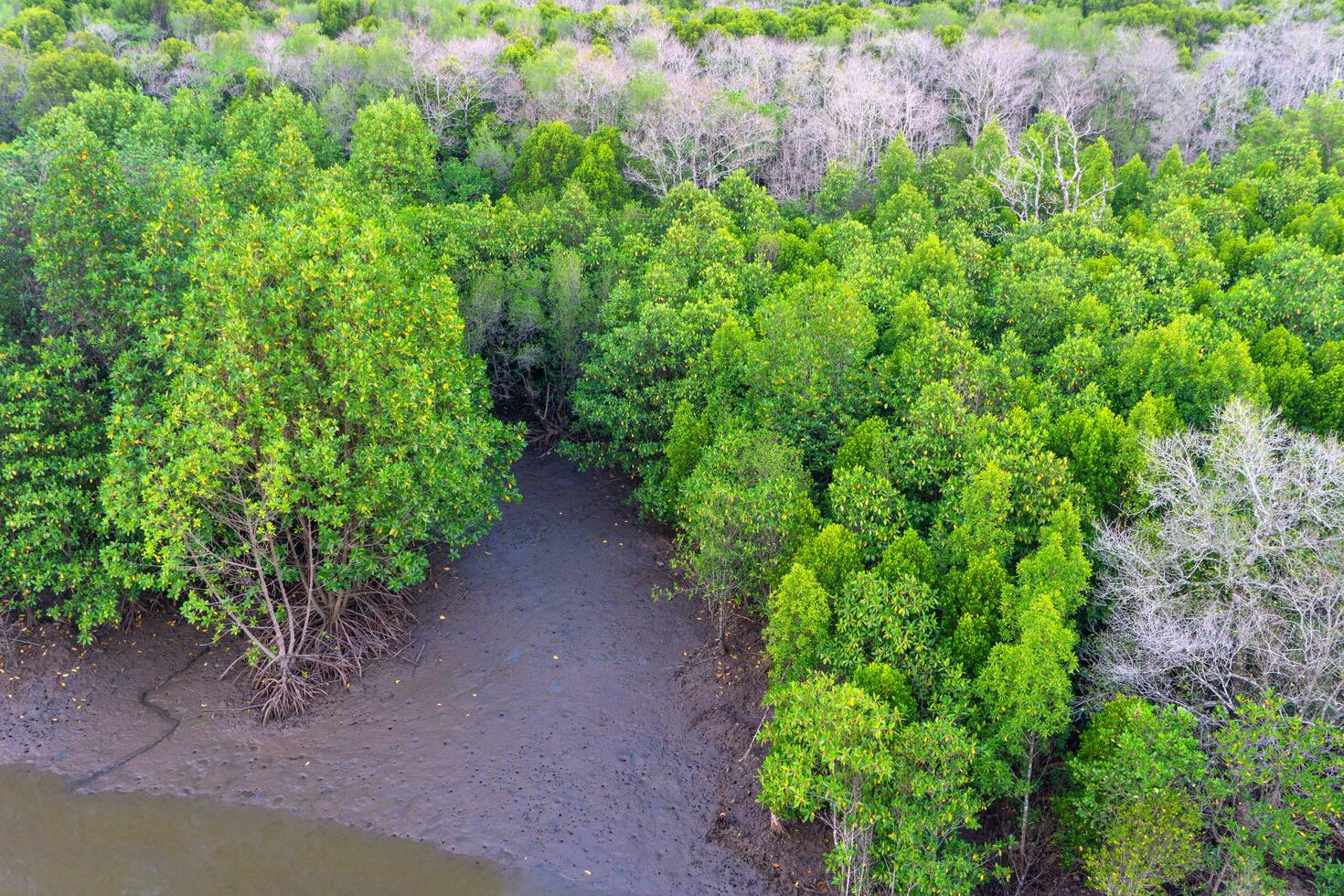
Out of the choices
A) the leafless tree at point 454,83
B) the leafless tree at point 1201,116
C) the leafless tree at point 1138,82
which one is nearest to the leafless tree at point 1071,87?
the leafless tree at point 1138,82

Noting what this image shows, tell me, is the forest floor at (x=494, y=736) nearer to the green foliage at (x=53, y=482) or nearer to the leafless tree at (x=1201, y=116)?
the green foliage at (x=53, y=482)

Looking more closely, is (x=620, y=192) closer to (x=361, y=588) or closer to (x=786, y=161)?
(x=786, y=161)

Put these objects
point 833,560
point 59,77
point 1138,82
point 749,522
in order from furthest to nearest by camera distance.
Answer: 1. point 1138,82
2. point 59,77
3. point 749,522
4. point 833,560

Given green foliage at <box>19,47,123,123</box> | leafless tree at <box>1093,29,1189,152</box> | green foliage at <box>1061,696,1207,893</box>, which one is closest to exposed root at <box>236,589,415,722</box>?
green foliage at <box>1061,696,1207,893</box>

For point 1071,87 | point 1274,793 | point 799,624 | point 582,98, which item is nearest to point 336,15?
Result: point 582,98

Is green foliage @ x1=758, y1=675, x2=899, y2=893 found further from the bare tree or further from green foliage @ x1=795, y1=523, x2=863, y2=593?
the bare tree

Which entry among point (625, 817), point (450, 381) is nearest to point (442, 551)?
point (450, 381)

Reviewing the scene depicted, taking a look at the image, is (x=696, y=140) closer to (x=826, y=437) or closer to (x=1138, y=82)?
(x=826, y=437)
